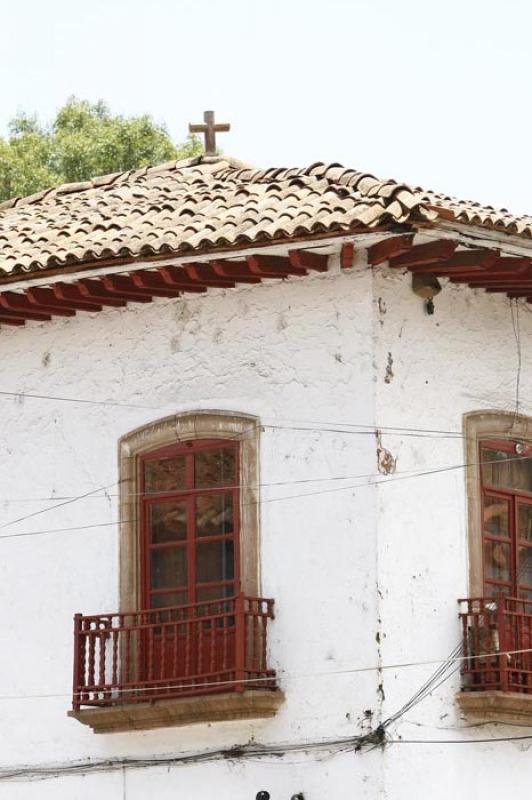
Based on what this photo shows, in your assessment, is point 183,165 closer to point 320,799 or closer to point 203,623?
point 203,623

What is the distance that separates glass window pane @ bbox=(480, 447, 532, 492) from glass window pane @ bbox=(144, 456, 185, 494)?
7.94 feet

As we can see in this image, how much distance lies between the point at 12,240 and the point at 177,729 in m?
4.53

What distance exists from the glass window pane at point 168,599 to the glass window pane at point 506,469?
8.42 feet

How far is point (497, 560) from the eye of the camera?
19.1 metres

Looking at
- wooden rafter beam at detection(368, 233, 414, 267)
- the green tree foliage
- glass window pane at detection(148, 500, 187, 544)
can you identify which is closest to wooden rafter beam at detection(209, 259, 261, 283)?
wooden rafter beam at detection(368, 233, 414, 267)

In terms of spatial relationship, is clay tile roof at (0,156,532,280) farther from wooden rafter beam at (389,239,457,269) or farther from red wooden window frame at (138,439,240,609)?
red wooden window frame at (138,439,240,609)

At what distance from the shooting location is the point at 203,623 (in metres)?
18.8

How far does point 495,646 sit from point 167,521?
9.62 ft

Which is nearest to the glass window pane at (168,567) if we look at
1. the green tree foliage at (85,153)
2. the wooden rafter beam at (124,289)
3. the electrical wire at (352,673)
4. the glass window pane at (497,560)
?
the electrical wire at (352,673)

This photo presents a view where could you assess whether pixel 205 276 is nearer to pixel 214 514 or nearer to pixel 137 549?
pixel 214 514

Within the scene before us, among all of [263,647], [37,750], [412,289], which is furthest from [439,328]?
[37,750]

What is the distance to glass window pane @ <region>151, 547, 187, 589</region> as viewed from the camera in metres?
19.1

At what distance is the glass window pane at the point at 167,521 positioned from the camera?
19234mm

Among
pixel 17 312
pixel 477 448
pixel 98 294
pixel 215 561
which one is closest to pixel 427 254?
pixel 477 448
